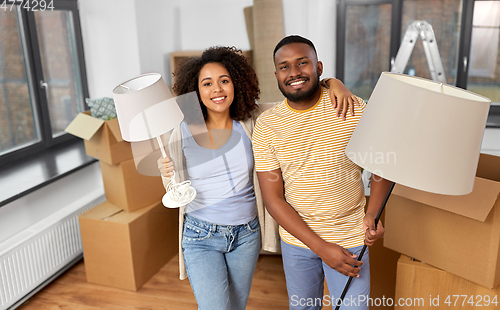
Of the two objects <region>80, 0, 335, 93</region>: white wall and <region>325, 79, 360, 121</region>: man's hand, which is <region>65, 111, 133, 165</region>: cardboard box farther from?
<region>325, 79, 360, 121</region>: man's hand

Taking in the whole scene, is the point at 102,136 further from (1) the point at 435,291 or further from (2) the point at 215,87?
(1) the point at 435,291

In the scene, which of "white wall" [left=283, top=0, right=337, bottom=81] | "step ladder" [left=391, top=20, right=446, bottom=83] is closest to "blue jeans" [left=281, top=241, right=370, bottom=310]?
"step ladder" [left=391, top=20, right=446, bottom=83]

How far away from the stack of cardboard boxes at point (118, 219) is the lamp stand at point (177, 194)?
36.7 inches

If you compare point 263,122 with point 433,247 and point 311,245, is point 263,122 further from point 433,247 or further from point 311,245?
point 433,247

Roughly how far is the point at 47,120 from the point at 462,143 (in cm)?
267

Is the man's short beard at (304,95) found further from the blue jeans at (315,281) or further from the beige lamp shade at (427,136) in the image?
the blue jeans at (315,281)

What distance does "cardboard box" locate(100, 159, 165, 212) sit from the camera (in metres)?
2.33

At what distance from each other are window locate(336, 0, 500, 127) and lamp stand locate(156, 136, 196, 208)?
2281mm

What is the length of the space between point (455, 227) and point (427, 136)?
2.29 ft

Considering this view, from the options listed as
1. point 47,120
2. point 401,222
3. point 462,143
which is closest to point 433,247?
point 401,222

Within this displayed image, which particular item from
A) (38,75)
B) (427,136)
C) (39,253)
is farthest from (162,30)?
(427,136)

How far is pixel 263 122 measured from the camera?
4.61 ft

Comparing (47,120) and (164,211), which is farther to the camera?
(47,120)

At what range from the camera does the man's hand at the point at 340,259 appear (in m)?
1.31
